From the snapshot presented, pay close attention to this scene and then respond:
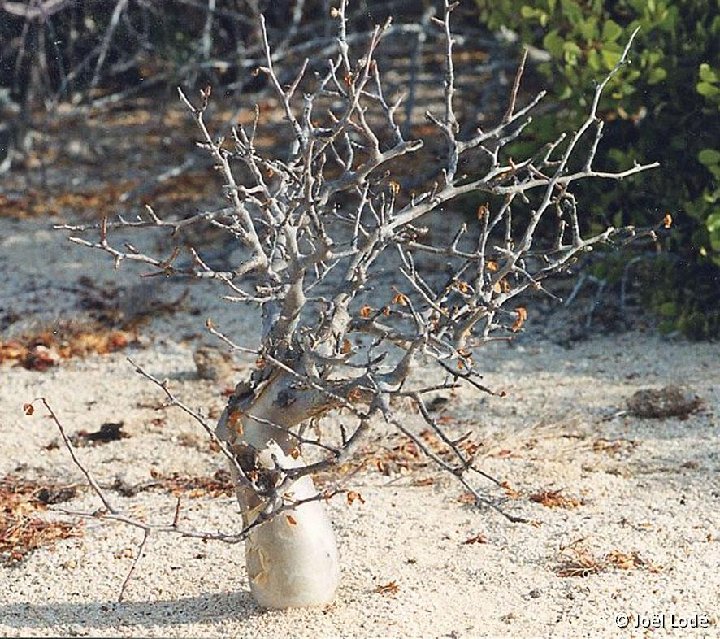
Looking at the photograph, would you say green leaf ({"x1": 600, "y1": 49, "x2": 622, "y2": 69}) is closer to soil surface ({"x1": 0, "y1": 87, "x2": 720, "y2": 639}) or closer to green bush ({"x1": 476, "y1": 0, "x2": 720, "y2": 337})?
green bush ({"x1": 476, "y1": 0, "x2": 720, "y2": 337})

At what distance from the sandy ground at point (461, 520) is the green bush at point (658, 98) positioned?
49cm

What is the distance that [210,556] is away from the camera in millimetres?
3906

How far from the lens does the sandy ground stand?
3.44 meters

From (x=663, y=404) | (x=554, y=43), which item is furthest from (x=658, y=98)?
(x=663, y=404)

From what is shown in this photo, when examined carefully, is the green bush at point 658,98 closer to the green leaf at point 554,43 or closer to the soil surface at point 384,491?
the green leaf at point 554,43

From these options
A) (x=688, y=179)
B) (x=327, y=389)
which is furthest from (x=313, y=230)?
(x=688, y=179)

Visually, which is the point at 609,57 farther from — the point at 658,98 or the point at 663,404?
the point at 663,404

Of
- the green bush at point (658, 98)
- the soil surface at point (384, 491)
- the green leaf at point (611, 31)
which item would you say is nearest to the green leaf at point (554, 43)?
the green bush at point (658, 98)

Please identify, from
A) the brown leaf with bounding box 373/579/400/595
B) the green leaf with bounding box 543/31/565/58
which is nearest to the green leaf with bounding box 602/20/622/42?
the green leaf with bounding box 543/31/565/58

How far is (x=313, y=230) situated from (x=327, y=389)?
376mm

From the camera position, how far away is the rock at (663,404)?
196 inches

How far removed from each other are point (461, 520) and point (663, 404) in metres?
1.21

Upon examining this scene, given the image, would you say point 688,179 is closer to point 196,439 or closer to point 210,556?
point 196,439

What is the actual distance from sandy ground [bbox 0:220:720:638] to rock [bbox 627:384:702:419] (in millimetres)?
29
